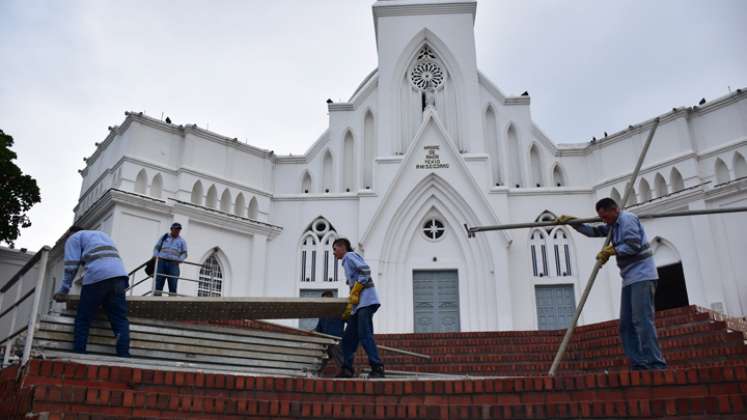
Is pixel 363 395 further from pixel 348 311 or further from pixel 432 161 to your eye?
pixel 432 161

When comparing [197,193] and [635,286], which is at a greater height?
[197,193]

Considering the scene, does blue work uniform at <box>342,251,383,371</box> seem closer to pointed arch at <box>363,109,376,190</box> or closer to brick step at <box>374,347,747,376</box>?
brick step at <box>374,347,747,376</box>

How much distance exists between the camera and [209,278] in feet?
66.2

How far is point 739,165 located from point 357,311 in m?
14.8

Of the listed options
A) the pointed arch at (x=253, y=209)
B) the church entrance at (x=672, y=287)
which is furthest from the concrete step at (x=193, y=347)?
the church entrance at (x=672, y=287)

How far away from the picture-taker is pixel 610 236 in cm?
784

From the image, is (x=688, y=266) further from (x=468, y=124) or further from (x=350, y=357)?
(x=350, y=357)

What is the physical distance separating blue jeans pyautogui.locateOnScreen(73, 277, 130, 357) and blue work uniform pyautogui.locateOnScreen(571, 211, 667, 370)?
5.80 m

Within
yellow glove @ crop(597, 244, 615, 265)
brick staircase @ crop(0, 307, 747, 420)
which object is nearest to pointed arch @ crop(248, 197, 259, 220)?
brick staircase @ crop(0, 307, 747, 420)

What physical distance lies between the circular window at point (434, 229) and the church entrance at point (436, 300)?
3.87 feet

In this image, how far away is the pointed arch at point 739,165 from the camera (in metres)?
18.8

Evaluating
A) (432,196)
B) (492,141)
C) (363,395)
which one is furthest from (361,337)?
(492,141)

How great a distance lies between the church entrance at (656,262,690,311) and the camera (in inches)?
778

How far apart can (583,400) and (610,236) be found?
2.38 metres
